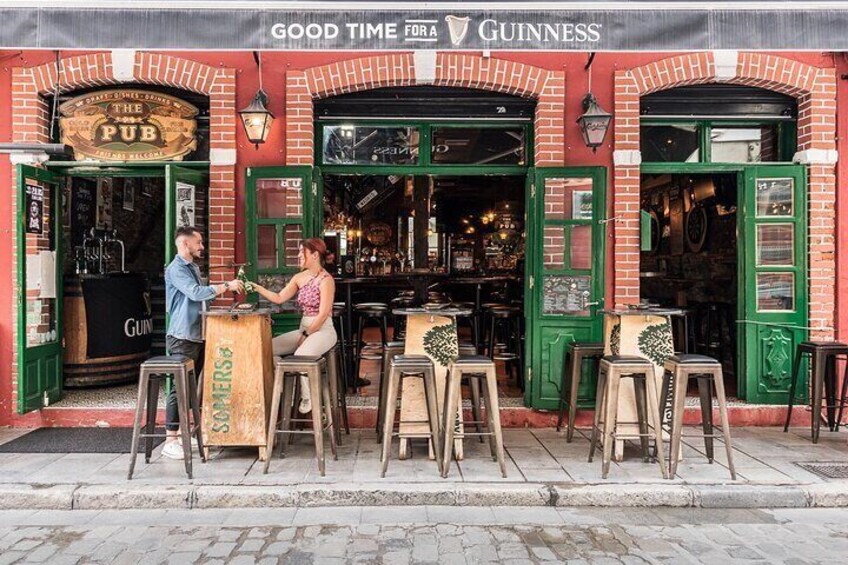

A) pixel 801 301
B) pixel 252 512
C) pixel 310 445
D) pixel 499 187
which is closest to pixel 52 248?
pixel 310 445

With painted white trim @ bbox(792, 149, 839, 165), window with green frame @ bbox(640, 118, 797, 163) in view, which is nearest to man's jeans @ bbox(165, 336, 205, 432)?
window with green frame @ bbox(640, 118, 797, 163)

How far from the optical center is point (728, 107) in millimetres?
6766

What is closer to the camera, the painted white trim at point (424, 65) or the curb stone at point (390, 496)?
the curb stone at point (390, 496)

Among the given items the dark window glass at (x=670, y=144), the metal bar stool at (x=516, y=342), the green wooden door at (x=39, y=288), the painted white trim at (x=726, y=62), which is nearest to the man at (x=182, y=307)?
the green wooden door at (x=39, y=288)

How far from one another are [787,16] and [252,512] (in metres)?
5.16

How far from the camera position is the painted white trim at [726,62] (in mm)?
6355

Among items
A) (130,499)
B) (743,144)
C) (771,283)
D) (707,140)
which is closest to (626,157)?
(707,140)

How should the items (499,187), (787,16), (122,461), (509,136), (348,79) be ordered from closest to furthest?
(787,16)
(122,461)
(348,79)
(509,136)
(499,187)

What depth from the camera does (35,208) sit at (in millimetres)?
6285

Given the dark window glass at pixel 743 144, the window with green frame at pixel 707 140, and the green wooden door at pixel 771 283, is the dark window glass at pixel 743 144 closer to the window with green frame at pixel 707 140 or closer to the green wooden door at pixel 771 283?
the window with green frame at pixel 707 140

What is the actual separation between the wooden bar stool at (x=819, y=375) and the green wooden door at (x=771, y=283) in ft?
0.91

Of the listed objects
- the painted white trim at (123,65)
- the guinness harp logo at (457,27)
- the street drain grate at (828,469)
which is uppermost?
the painted white trim at (123,65)

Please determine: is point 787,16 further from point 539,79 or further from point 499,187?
point 499,187

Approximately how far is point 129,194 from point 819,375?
918cm
